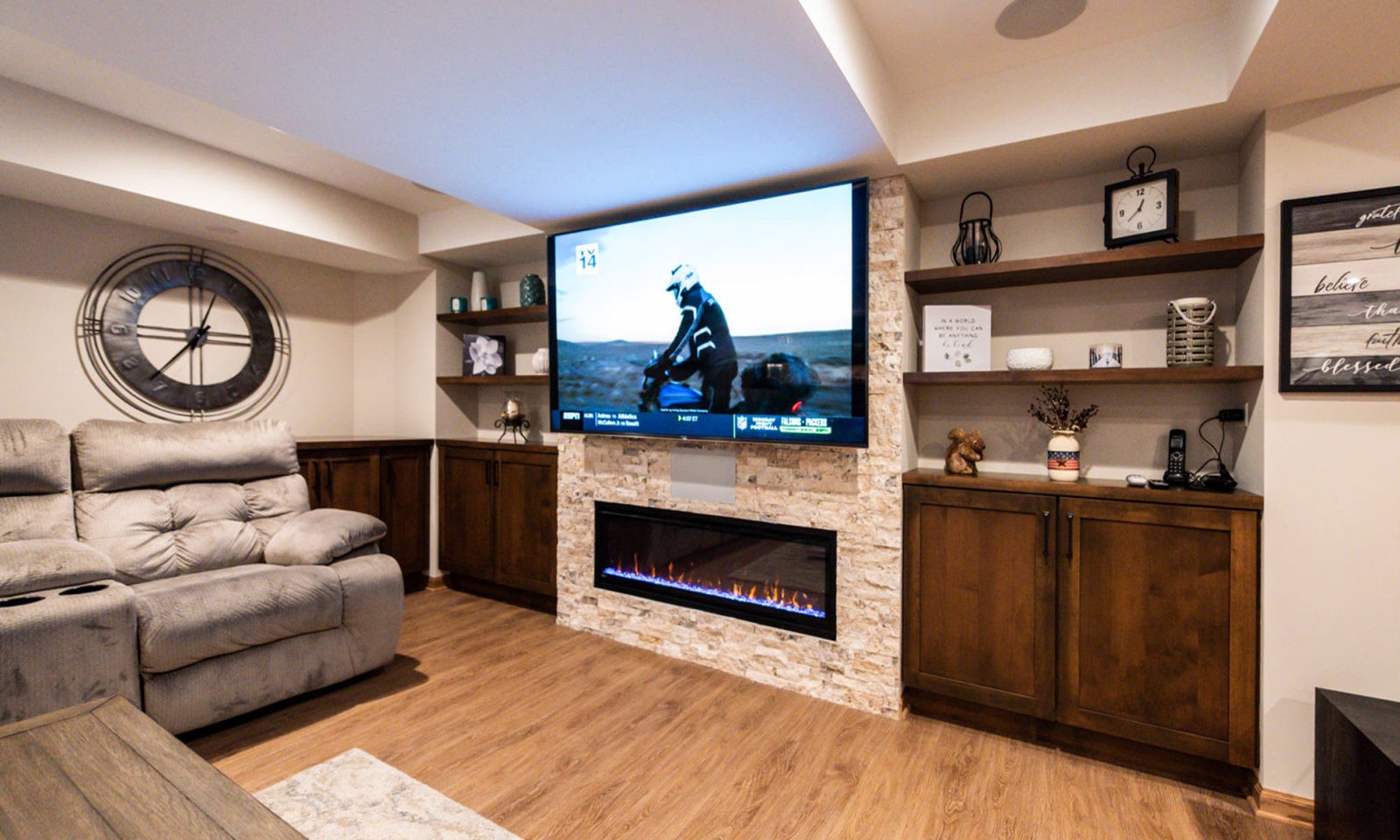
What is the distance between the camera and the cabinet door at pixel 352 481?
3.77m

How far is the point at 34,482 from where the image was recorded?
2.54m

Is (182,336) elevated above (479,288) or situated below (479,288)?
below

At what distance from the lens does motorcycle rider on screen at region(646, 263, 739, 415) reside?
2877mm

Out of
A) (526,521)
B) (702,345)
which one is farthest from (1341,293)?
(526,521)

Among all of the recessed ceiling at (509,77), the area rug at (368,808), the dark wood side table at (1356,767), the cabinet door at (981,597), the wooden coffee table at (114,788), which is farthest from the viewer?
the cabinet door at (981,597)

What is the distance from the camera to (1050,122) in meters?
2.25

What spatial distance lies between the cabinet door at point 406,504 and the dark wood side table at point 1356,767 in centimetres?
455

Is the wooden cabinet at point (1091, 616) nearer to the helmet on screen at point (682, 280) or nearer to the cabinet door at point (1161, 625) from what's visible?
the cabinet door at point (1161, 625)

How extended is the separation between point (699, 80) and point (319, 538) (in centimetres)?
263

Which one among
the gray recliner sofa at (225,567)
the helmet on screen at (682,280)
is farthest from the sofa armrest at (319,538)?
the helmet on screen at (682,280)

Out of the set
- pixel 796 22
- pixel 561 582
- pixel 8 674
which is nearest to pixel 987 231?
pixel 796 22

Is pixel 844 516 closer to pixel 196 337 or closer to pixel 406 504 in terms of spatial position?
pixel 406 504

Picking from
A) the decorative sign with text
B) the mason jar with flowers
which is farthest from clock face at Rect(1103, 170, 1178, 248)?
the mason jar with flowers

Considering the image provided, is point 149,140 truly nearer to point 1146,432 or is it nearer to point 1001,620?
point 1001,620
